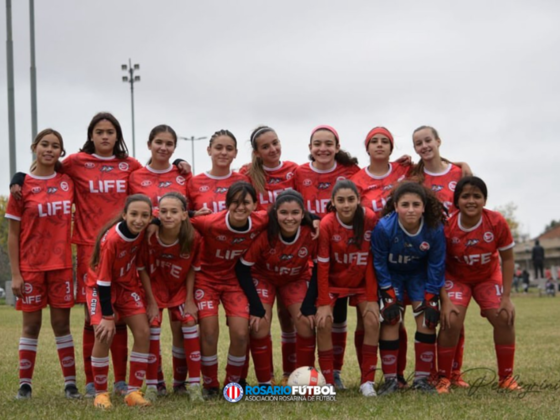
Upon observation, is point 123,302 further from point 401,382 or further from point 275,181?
point 401,382

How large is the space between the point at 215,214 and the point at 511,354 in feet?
9.02

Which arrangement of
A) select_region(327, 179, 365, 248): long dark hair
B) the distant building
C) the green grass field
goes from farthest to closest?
the distant building
select_region(327, 179, 365, 248): long dark hair
the green grass field

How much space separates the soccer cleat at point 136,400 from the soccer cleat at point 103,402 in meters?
0.14

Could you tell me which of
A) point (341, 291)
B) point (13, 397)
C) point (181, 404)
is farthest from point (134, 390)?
point (341, 291)

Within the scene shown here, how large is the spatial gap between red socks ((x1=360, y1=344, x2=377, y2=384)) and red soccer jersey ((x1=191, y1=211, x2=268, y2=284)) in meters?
1.26

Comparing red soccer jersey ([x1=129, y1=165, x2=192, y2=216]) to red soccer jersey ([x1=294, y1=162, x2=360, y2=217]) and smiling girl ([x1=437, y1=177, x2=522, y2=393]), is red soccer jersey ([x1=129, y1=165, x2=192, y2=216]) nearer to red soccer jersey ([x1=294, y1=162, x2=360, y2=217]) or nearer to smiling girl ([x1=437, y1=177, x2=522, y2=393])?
red soccer jersey ([x1=294, y1=162, x2=360, y2=217])

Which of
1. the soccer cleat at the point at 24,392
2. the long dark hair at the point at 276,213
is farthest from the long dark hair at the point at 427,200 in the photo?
the soccer cleat at the point at 24,392

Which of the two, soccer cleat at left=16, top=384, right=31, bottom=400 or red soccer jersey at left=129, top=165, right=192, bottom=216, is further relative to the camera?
red soccer jersey at left=129, top=165, right=192, bottom=216

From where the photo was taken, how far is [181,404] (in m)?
4.93

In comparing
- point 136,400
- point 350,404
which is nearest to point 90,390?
point 136,400

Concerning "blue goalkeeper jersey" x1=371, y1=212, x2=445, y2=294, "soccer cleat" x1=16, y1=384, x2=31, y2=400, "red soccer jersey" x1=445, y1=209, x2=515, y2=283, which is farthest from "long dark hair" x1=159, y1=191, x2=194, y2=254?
"red soccer jersey" x1=445, y1=209, x2=515, y2=283

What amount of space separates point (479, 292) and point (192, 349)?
96.5 inches

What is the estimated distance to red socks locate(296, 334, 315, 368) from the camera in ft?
18.1

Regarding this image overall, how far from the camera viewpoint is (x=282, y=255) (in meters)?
5.64
